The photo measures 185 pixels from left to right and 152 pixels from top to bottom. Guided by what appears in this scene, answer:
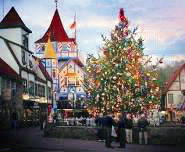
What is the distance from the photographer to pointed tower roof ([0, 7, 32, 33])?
5828 centimetres

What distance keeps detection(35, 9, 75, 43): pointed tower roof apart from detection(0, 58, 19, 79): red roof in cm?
4818

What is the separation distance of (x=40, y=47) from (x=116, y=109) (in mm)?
67177

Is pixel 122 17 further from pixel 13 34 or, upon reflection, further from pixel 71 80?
pixel 71 80

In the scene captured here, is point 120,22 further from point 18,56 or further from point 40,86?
point 40,86

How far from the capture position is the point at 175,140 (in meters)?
26.2

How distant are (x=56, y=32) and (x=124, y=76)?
7226 centimetres

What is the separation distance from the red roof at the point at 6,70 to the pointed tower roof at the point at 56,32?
48.2 m

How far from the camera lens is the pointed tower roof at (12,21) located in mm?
58281

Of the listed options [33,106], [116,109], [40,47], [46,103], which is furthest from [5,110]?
[40,47]

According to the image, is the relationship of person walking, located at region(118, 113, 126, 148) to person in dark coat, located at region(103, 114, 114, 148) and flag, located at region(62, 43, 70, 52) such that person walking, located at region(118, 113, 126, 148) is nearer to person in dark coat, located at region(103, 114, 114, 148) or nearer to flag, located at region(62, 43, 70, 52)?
person in dark coat, located at region(103, 114, 114, 148)

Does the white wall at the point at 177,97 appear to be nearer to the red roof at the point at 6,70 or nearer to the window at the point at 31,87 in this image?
the window at the point at 31,87

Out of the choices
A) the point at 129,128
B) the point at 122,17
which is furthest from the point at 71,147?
the point at 122,17

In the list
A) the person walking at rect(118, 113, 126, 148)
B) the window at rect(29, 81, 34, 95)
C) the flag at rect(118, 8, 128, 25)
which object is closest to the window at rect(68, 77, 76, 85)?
the window at rect(29, 81, 34, 95)

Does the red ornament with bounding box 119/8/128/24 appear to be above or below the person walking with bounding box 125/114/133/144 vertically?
above
